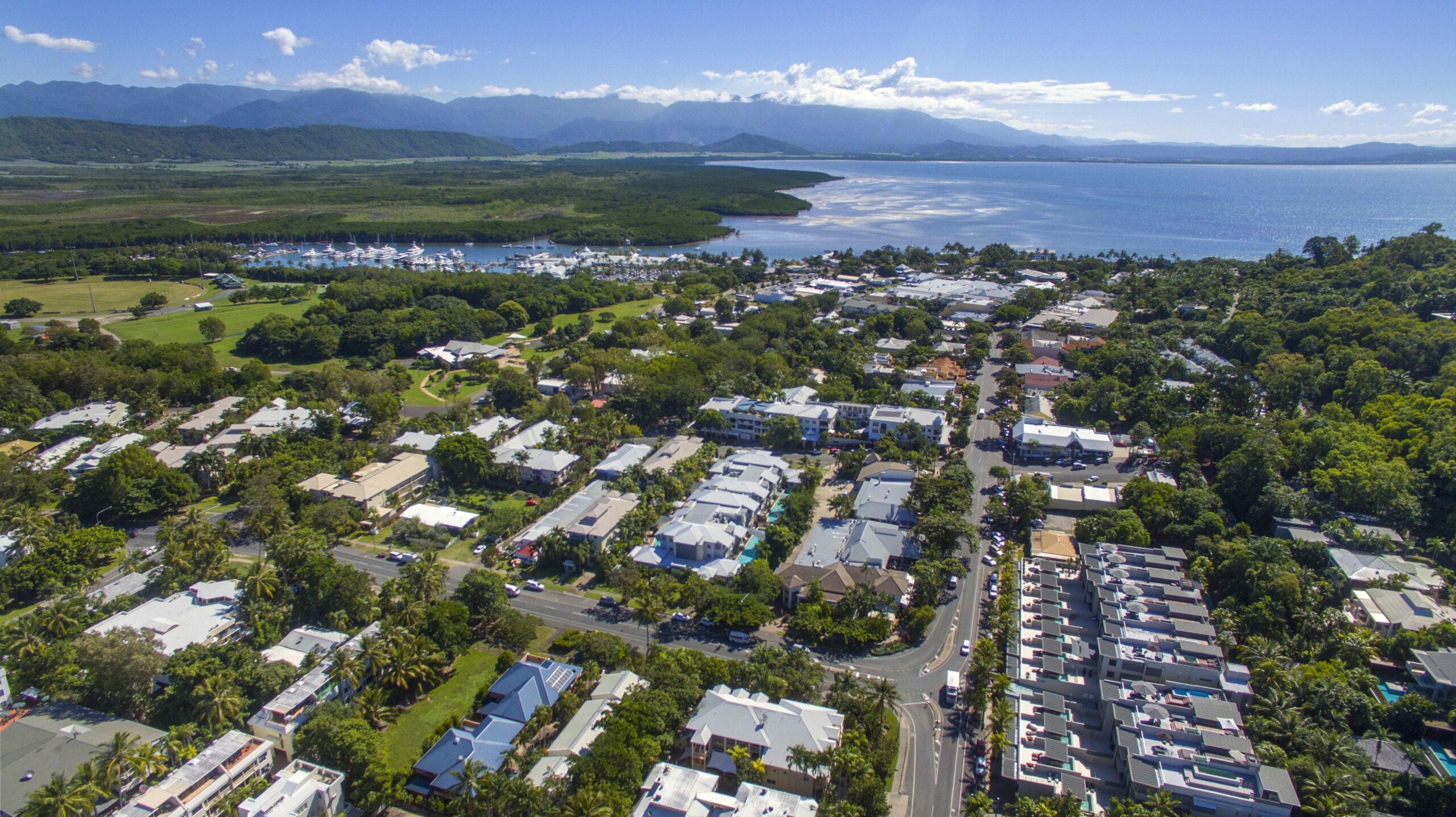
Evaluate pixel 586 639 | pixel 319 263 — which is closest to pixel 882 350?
pixel 586 639

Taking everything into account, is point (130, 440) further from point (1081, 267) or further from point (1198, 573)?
point (1081, 267)

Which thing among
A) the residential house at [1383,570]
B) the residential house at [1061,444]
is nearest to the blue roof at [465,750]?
the residential house at [1383,570]

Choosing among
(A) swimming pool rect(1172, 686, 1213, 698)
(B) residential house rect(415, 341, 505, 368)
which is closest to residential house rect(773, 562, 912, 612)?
(A) swimming pool rect(1172, 686, 1213, 698)

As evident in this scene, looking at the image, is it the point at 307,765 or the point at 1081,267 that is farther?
the point at 1081,267

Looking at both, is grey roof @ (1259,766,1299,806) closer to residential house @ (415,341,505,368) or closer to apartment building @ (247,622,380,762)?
apartment building @ (247,622,380,762)

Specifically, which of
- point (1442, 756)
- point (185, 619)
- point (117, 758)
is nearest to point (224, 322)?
point (185, 619)

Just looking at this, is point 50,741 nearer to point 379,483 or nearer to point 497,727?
point 497,727

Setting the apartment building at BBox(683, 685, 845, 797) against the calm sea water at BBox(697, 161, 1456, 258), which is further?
the calm sea water at BBox(697, 161, 1456, 258)
